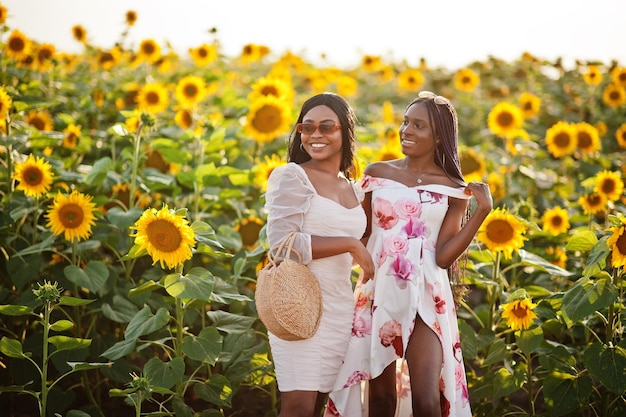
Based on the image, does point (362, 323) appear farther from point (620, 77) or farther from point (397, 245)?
point (620, 77)

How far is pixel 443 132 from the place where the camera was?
3494 mm

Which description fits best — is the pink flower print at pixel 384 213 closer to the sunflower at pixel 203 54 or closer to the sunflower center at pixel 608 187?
the sunflower center at pixel 608 187

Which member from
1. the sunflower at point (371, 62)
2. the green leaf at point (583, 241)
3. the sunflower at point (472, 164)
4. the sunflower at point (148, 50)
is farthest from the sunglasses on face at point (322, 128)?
the sunflower at point (371, 62)

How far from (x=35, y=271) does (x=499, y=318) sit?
240 centimetres

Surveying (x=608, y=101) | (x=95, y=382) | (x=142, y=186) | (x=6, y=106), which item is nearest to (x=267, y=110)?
(x=142, y=186)

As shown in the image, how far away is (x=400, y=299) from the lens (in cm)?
333

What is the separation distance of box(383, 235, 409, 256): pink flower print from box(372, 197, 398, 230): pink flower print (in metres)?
0.06

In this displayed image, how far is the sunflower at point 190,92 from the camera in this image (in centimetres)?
569

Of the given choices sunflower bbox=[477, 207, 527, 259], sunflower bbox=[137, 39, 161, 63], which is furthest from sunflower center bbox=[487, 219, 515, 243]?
sunflower bbox=[137, 39, 161, 63]

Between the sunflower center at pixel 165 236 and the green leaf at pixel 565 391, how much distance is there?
6.05 ft

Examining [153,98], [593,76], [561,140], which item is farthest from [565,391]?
[593,76]

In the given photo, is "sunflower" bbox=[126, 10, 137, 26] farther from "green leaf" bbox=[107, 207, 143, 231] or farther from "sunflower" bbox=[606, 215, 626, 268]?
"sunflower" bbox=[606, 215, 626, 268]

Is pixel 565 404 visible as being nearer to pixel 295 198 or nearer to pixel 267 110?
pixel 295 198

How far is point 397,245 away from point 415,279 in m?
0.16
